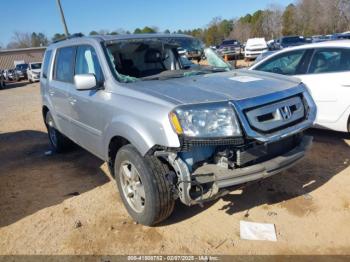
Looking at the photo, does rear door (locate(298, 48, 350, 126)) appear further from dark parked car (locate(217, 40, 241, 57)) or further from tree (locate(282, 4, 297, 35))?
tree (locate(282, 4, 297, 35))

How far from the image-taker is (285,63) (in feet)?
20.3

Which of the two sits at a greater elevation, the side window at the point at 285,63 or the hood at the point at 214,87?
the hood at the point at 214,87

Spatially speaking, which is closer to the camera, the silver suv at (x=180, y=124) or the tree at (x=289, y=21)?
the silver suv at (x=180, y=124)

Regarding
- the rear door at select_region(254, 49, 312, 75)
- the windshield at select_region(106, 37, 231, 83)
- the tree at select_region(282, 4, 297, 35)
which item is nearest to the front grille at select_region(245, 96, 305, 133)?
the windshield at select_region(106, 37, 231, 83)

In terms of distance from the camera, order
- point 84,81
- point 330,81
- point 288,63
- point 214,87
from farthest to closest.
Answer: point 288,63, point 330,81, point 84,81, point 214,87

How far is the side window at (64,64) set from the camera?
15.4 ft

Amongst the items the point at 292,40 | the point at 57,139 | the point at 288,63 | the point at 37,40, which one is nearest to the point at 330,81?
the point at 288,63

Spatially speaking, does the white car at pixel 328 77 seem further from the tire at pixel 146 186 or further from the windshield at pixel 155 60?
the tire at pixel 146 186

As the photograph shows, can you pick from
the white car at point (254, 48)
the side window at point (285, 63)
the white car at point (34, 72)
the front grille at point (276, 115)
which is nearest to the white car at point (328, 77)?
the side window at point (285, 63)

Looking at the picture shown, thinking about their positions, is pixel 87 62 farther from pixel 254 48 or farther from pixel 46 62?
pixel 254 48

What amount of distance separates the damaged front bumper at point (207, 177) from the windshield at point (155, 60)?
1295mm

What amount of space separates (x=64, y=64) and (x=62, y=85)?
1.15 feet

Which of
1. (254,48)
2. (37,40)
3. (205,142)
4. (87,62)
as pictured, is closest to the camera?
(205,142)

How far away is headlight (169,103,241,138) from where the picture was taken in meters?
2.73
